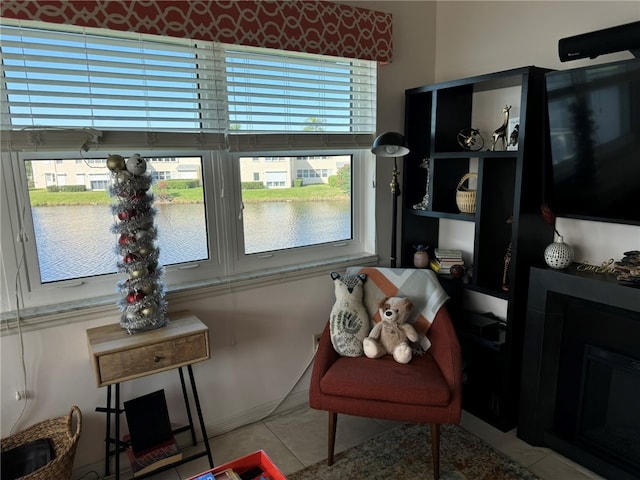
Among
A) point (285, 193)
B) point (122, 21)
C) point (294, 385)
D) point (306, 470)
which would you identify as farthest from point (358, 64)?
point (306, 470)

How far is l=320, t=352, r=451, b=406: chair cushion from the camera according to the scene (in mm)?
1899

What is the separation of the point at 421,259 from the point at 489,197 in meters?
0.56

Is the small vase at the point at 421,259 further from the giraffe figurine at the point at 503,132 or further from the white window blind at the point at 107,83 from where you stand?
the white window blind at the point at 107,83

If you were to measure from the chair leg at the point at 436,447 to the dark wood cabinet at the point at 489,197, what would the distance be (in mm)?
533

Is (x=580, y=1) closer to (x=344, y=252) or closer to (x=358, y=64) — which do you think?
(x=358, y=64)

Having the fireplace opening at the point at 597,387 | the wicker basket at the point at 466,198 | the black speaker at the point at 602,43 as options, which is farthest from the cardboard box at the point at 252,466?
the black speaker at the point at 602,43

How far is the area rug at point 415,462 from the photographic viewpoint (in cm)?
201

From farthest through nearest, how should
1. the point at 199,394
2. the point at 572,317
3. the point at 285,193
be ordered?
the point at 285,193 < the point at 199,394 < the point at 572,317

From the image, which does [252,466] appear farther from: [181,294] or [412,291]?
[412,291]

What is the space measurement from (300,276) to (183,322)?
0.72 m

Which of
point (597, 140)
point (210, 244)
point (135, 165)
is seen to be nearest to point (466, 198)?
point (597, 140)

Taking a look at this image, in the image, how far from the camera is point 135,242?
1.81m

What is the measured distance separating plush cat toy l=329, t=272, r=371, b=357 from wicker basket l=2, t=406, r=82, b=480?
3.70 feet

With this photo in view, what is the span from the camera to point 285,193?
2455mm
